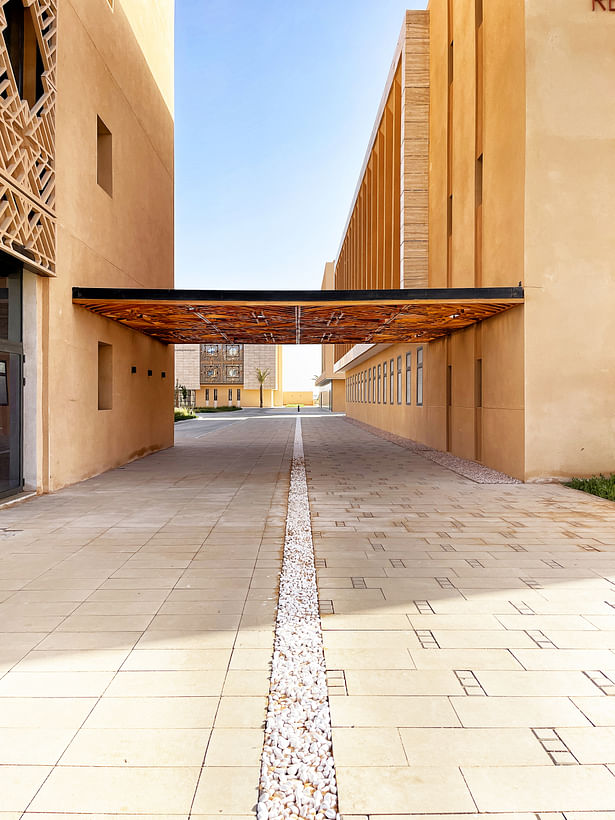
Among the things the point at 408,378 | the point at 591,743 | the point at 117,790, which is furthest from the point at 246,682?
the point at 408,378

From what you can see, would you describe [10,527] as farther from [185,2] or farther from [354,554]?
[185,2]

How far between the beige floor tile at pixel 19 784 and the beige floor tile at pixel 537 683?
2.12 meters

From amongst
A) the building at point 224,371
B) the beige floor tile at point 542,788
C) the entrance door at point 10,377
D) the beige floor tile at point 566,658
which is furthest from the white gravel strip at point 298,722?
the building at point 224,371

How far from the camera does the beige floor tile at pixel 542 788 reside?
6.64ft

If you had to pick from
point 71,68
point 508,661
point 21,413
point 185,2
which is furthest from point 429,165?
point 508,661

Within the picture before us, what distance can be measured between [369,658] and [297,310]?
844cm

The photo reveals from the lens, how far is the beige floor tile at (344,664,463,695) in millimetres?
2811

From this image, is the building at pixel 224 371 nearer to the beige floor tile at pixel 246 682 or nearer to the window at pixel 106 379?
the window at pixel 106 379

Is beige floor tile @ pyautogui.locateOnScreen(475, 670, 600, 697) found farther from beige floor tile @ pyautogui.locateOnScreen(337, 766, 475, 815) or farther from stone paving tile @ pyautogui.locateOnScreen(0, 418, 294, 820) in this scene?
stone paving tile @ pyautogui.locateOnScreen(0, 418, 294, 820)

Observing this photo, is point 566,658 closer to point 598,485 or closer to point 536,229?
point 598,485

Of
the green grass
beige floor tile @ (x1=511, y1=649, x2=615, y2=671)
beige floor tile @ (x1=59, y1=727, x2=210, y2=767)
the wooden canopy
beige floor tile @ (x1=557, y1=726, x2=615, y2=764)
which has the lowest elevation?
beige floor tile @ (x1=511, y1=649, x2=615, y2=671)

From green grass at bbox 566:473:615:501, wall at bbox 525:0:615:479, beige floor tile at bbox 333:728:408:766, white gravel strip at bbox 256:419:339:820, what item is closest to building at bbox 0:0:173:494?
white gravel strip at bbox 256:419:339:820

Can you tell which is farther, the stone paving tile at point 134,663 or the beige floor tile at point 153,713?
the beige floor tile at point 153,713

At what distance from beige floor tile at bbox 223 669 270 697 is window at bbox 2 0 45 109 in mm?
8893
